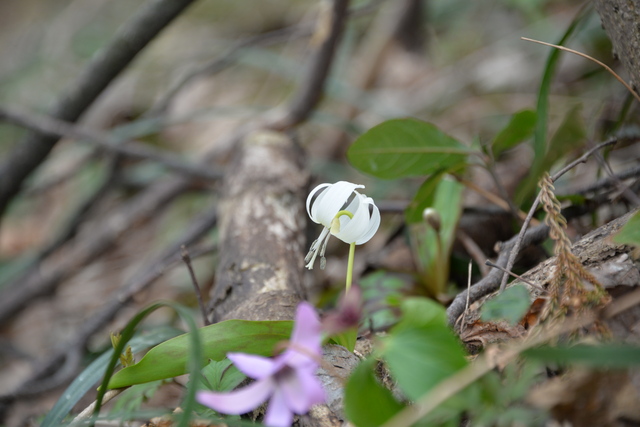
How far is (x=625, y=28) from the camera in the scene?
0.85 metres

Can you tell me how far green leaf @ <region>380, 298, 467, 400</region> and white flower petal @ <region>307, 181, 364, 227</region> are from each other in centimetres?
28

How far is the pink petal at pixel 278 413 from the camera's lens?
19.4 inches

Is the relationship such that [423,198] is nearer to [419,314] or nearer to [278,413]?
[419,314]

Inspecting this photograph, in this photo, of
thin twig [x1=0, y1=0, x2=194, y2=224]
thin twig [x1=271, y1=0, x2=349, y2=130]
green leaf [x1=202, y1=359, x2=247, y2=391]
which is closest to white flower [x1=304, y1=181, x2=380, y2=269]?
green leaf [x1=202, y1=359, x2=247, y2=391]

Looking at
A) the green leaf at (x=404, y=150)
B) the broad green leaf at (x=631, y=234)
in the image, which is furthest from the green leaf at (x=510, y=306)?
the green leaf at (x=404, y=150)

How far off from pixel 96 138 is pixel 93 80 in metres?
0.43

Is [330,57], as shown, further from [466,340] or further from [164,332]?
[466,340]

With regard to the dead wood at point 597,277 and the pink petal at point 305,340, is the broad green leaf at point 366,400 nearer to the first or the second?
the pink petal at point 305,340

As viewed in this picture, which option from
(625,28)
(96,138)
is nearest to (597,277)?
(625,28)

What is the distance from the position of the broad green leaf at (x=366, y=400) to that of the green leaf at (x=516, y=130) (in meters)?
0.87

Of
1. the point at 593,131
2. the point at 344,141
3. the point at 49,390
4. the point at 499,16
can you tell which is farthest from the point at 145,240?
the point at 499,16

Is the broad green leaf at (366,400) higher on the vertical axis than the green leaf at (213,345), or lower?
higher

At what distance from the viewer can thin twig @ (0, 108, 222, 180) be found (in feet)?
6.33

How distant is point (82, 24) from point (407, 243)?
16.1 ft
